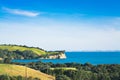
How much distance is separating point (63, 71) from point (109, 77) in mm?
17615

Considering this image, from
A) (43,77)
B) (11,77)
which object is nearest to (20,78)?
(11,77)

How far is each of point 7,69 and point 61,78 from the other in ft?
60.9

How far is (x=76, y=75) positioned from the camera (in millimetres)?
119812

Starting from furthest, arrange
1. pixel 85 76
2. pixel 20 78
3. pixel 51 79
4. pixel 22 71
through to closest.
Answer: pixel 85 76 → pixel 22 71 → pixel 51 79 → pixel 20 78

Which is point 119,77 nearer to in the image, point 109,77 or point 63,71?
point 109,77

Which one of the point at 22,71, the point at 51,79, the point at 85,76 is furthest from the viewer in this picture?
Result: the point at 85,76

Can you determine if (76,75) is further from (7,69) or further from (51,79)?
(7,69)

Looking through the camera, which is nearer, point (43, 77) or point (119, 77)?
point (43, 77)

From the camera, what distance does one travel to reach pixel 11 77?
325 feet

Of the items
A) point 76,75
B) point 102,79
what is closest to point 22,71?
point 76,75

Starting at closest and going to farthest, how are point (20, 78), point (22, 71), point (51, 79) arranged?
1. point (20, 78)
2. point (51, 79)
3. point (22, 71)

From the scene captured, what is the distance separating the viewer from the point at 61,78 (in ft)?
351

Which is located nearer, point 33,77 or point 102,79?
point 33,77

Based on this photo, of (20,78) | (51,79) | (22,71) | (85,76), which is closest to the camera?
(20,78)
